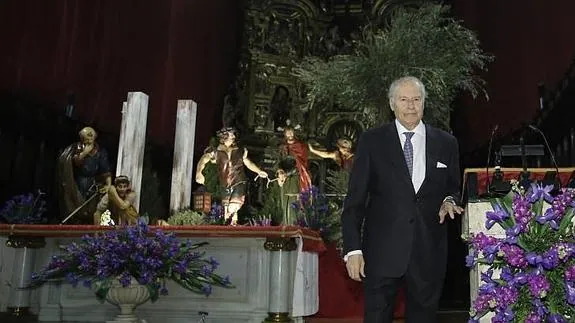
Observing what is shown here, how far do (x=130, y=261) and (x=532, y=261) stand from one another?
2578 mm

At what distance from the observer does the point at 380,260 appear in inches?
76.5

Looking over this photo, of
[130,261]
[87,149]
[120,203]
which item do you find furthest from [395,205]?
[87,149]

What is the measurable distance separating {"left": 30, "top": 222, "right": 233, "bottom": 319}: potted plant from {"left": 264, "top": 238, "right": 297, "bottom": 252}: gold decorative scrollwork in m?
0.49

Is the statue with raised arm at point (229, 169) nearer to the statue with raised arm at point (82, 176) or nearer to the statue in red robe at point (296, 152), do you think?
the statue in red robe at point (296, 152)

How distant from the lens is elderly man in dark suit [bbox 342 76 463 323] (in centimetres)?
193

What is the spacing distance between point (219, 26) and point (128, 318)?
9162 mm

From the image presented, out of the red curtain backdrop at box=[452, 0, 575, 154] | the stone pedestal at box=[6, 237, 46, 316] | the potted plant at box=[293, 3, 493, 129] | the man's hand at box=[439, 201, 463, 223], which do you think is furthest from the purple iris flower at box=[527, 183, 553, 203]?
the red curtain backdrop at box=[452, 0, 575, 154]

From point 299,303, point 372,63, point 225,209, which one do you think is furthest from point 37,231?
point 372,63

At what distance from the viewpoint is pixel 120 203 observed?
16.1 feet

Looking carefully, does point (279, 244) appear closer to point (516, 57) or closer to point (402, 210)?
point (402, 210)

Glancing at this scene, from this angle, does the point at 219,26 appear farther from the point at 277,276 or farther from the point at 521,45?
the point at 277,276

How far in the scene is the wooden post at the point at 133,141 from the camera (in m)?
5.34

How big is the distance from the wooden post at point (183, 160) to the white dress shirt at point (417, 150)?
12.8 ft

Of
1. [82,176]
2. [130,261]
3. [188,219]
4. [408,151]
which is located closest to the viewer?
[408,151]
